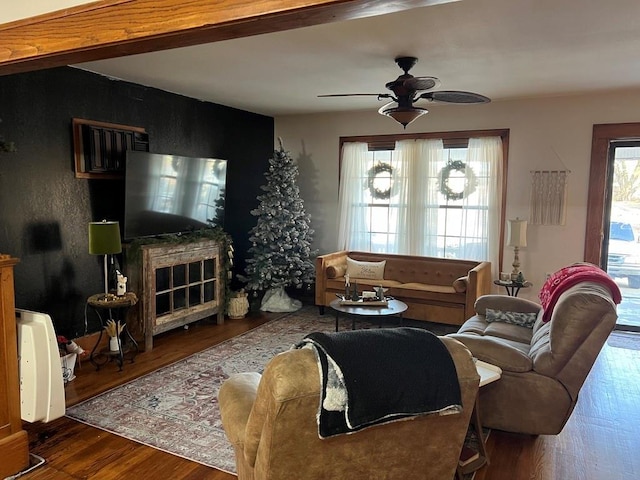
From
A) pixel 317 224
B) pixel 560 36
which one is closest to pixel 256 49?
pixel 560 36

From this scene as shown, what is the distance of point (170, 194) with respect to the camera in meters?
4.89

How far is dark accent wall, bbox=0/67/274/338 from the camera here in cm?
383

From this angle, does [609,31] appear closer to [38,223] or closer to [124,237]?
[124,237]

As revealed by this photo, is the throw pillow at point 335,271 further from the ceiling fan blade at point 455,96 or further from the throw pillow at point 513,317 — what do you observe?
the ceiling fan blade at point 455,96

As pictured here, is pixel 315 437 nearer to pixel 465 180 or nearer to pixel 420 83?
pixel 420 83

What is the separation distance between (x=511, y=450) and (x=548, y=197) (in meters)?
3.52

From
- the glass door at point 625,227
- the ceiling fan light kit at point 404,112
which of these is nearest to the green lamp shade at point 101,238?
the ceiling fan light kit at point 404,112

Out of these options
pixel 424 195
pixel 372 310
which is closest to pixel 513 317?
pixel 372 310

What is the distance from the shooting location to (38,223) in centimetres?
402

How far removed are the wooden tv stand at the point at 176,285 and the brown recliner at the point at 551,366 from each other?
295 centimetres

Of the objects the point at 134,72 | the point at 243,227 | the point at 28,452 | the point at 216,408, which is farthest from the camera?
the point at 243,227

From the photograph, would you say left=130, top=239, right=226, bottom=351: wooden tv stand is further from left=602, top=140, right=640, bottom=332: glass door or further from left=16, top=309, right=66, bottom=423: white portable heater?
left=602, top=140, right=640, bottom=332: glass door

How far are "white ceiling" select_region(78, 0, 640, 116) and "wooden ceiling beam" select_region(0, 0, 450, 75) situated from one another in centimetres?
159

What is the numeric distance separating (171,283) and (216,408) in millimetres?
1826
